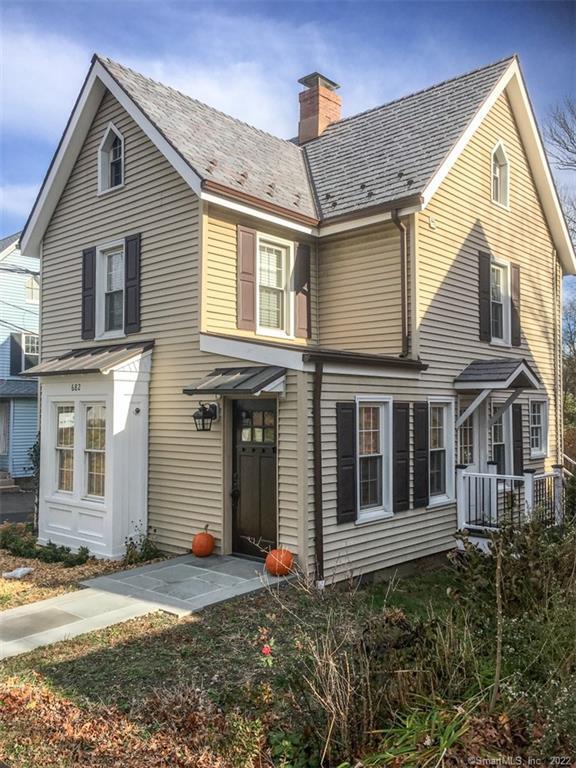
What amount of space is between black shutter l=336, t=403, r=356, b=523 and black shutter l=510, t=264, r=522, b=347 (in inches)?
240

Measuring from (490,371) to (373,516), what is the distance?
153 inches

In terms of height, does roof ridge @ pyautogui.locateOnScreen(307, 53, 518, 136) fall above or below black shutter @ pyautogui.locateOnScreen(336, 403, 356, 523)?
above

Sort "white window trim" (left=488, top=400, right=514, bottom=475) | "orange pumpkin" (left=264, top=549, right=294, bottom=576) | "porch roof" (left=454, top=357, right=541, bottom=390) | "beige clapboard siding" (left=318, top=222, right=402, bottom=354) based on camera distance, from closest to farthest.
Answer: "orange pumpkin" (left=264, top=549, right=294, bottom=576), "beige clapboard siding" (left=318, top=222, right=402, bottom=354), "porch roof" (left=454, top=357, right=541, bottom=390), "white window trim" (left=488, top=400, right=514, bottom=475)

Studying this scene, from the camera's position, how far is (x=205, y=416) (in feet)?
30.3

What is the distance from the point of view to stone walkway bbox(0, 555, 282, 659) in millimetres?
6523

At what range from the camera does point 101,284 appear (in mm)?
11750

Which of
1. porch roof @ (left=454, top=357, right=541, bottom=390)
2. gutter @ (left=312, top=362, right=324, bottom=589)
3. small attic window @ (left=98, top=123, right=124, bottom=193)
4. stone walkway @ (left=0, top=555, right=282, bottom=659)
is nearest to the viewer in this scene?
stone walkway @ (left=0, top=555, right=282, bottom=659)

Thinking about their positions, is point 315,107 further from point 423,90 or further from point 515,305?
point 515,305

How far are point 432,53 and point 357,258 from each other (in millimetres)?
6947

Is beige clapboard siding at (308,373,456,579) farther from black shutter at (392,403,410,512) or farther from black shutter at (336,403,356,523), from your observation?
black shutter at (392,403,410,512)

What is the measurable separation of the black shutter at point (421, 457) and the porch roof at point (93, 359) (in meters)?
4.72

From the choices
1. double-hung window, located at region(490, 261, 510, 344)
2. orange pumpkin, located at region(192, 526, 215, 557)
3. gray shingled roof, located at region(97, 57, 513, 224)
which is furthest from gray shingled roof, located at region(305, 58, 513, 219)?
orange pumpkin, located at region(192, 526, 215, 557)

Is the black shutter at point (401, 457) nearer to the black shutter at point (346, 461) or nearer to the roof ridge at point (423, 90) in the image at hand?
the black shutter at point (346, 461)

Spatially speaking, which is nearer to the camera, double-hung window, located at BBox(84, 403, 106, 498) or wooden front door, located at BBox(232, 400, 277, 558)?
wooden front door, located at BBox(232, 400, 277, 558)
